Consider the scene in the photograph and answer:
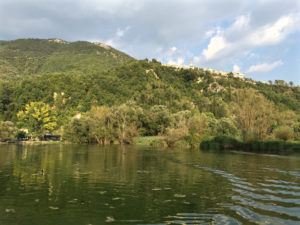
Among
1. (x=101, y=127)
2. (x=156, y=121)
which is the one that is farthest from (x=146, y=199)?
(x=156, y=121)

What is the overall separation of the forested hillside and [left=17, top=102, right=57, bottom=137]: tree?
394 mm

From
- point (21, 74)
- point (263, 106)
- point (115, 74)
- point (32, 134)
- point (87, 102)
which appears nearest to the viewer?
point (263, 106)

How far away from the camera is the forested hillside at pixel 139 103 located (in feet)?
186

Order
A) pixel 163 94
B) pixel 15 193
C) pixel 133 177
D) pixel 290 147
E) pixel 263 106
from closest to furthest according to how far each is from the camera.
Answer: pixel 15 193 → pixel 133 177 → pixel 290 147 → pixel 263 106 → pixel 163 94

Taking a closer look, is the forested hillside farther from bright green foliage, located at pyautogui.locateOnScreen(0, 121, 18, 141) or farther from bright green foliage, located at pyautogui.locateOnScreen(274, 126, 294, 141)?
bright green foliage, located at pyautogui.locateOnScreen(0, 121, 18, 141)

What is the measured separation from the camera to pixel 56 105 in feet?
439

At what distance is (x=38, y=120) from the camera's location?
105312mm

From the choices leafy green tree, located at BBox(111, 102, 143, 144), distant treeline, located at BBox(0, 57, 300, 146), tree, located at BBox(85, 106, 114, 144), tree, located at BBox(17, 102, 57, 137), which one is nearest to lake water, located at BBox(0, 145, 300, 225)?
distant treeline, located at BBox(0, 57, 300, 146)

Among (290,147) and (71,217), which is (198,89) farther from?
(71,217)

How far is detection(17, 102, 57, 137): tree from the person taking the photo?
103425 millimetres

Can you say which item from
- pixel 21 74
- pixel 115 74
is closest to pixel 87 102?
pixel 115 74

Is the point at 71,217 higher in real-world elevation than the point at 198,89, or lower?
lower

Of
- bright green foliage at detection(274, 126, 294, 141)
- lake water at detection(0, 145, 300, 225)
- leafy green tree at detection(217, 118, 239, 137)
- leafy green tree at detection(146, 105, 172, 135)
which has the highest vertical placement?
leafy green tree at detection(146, 105, 172, 135)

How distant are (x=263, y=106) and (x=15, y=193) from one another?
1996 inches
